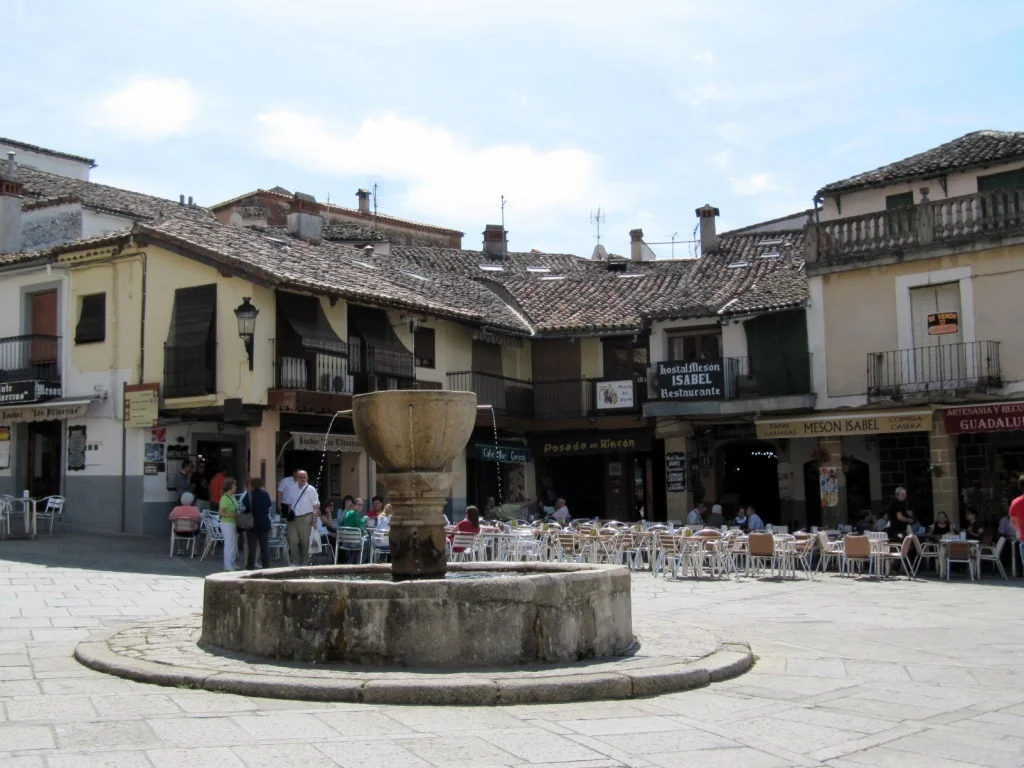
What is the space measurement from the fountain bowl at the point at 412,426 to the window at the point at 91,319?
1666 centimetres

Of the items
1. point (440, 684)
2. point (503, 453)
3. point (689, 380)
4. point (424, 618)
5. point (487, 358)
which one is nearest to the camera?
point (440, 684)

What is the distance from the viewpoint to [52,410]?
23.9 metres

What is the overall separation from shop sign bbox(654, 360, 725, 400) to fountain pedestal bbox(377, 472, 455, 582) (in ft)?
57.7

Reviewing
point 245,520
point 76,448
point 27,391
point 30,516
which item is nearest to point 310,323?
point 76,448

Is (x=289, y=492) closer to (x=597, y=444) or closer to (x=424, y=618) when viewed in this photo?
(x=424, y=618)

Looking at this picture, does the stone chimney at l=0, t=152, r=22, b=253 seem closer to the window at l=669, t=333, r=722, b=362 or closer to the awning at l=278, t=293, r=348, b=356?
the awning at l=278, t=293, r=348, b=356

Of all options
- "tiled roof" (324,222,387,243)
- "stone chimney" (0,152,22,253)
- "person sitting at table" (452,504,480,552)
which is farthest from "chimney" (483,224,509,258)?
"person sitting at table" (452,504,480,552)

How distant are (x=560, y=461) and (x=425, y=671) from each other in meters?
23.4

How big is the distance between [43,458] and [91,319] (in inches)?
138

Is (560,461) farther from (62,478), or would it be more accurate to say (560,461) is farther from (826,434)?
(62,478)

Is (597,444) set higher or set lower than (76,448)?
higher

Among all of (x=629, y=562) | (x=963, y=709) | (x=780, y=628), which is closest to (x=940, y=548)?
(x=629, y=562)

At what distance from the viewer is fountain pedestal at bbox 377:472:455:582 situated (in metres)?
9.41

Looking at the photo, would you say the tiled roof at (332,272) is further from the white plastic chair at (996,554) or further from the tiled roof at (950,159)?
the white plastic chair at (996,554)
